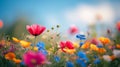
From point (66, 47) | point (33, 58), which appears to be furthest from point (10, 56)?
point (33, 58)

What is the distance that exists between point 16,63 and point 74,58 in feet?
1.73

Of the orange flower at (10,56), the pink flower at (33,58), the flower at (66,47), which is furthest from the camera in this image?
the flower at (66,47)

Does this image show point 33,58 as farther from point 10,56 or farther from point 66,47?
point 66,47

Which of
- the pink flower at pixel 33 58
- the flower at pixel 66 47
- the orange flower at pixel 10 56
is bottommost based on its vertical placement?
Result: the orange flower at pixel 10 56

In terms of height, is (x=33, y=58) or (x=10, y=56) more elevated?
(x=33, y=58)

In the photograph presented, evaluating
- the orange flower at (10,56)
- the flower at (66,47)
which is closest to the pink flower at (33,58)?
the orange flower at (10,56)

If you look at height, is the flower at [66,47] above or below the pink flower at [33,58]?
below

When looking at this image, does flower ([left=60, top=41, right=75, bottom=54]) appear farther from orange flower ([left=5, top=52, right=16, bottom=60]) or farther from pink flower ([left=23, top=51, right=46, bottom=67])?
pink flower ([left=23, top=51, right=46, bottom=67])

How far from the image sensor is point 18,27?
527 cm

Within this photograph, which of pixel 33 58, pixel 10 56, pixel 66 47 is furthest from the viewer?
pixel 66 47

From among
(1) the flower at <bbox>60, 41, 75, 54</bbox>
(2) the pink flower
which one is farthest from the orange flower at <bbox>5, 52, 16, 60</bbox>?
(2) the pink flower

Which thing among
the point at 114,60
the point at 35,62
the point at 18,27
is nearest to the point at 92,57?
the point at 114,60

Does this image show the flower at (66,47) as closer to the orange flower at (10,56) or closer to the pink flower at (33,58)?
the orange flower at (10,56)

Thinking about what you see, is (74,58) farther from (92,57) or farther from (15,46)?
(15,46)
